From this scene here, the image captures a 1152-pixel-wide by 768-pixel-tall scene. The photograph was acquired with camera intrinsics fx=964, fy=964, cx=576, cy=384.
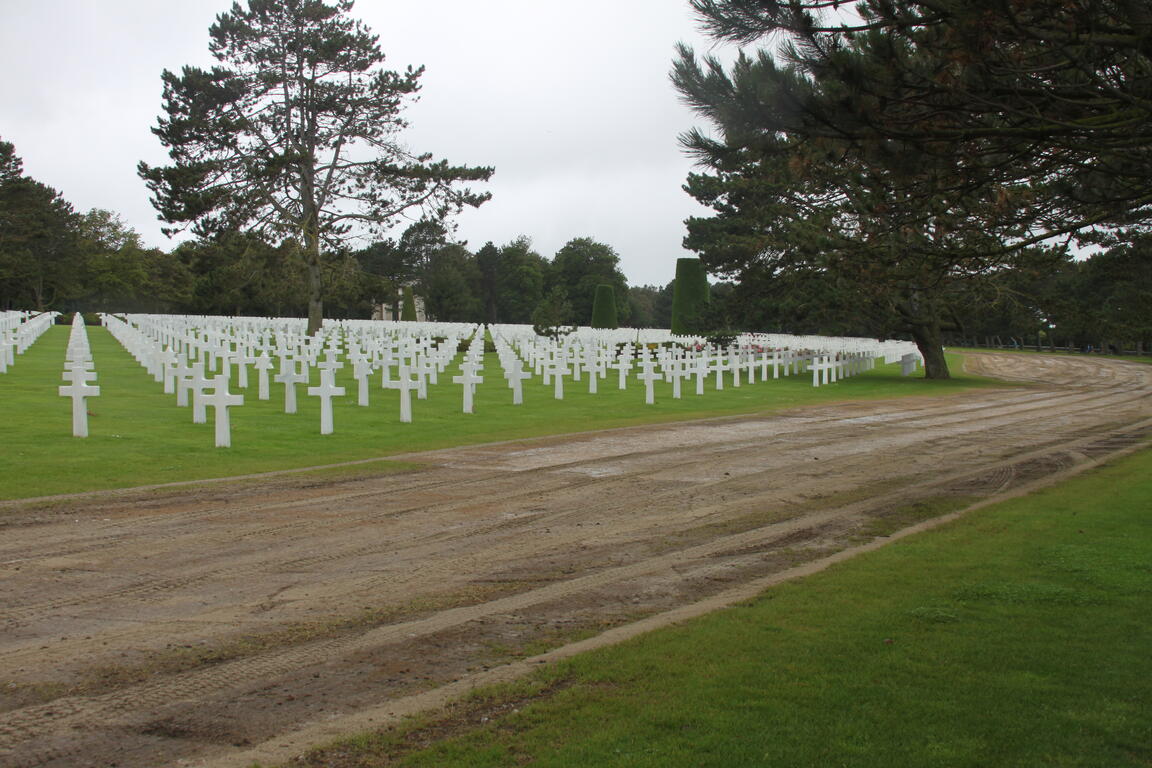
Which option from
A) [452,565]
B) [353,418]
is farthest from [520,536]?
[353,418]

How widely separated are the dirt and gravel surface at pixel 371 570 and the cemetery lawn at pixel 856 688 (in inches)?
18.5

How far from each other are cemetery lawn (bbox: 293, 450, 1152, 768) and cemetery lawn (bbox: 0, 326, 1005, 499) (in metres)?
6.38

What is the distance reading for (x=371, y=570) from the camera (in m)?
6.59

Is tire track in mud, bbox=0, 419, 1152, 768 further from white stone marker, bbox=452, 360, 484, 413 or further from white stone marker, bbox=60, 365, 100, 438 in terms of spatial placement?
white stone marker, bbox=452, 360, 484, 413

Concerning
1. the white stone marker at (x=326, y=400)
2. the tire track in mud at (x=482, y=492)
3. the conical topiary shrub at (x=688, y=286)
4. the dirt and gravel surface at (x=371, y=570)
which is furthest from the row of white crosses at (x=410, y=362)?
the conical topiary shrub at (x=688, y=286)

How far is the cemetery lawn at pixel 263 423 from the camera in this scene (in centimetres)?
1034

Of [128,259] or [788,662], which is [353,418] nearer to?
[788,662]

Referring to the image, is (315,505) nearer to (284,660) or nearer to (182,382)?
(284,660)

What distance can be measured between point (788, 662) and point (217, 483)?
267 inches

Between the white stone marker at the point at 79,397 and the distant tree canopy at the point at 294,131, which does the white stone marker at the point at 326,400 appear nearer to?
the white stone marker at the point at 79,397

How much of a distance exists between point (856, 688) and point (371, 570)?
3448 mm

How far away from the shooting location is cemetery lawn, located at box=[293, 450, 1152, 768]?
3.75 metres

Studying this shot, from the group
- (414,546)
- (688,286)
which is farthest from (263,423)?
(688,286)

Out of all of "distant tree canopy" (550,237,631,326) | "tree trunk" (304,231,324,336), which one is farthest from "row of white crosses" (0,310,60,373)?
"distant tree canopy" (550,237,631,326)
